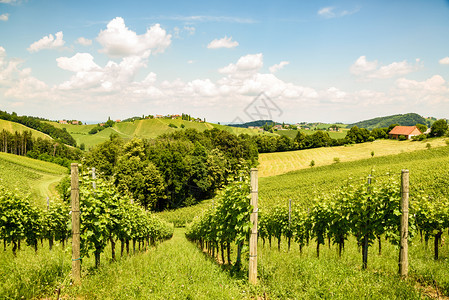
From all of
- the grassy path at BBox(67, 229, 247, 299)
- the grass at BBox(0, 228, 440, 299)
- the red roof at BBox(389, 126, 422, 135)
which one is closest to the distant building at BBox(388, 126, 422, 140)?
the red roof at BBox(389, 126, 422, 135)

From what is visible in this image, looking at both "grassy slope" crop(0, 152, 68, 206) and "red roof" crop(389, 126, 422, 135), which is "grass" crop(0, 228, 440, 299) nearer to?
"grassy slope" crop(0, 152, 68, 206)

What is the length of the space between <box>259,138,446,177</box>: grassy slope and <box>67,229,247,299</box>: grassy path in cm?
5054

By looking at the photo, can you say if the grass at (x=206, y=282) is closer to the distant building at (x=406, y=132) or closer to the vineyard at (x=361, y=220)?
the vineyard at (x=361, y=220)

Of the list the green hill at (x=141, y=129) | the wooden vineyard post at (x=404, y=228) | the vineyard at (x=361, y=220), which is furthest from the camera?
the green hill at (x=141, y=129)

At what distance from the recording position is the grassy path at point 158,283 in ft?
14.8

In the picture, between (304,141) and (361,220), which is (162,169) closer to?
(361,220)

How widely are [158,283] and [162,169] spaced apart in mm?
36955

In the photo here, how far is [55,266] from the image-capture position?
528 centimetres

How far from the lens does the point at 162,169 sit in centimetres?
4062

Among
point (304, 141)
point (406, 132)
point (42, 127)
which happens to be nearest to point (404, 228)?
point (304, 141)

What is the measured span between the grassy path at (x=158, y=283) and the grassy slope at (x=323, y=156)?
5054cm

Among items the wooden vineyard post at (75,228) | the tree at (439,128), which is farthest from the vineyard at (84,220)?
the tree at (439,128)

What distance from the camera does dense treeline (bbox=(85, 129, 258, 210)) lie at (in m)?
38.0

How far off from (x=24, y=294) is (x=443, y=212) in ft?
39.8
